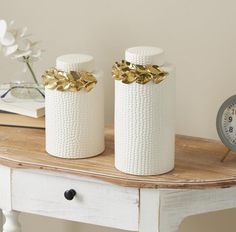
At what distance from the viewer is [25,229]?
208cm

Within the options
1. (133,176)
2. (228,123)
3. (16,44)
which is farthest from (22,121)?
(228,123)

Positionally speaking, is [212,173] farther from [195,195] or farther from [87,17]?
[87,17]

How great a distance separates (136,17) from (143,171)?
473mm

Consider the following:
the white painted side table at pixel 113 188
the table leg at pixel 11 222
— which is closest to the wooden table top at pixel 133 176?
the white painted side table at pixel 113 188

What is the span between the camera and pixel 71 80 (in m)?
1.46

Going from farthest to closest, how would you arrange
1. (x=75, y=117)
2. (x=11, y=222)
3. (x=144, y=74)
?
(x=11, y=222) → (x=75, y=117) → (x=144, y=74)

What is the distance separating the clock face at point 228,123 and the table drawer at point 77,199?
0.23 meters

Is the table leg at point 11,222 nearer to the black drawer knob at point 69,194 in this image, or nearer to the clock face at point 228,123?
the black drawer knob at point 69,194

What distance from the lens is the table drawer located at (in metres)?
1.43

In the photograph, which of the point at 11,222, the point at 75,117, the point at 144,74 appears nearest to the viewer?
the point at 144,74

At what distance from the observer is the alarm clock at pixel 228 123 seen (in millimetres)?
1477

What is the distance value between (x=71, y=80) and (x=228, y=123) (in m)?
0.33

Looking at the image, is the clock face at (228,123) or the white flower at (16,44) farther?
the white flower at (16,44)

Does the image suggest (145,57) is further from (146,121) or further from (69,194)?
(69,194)
